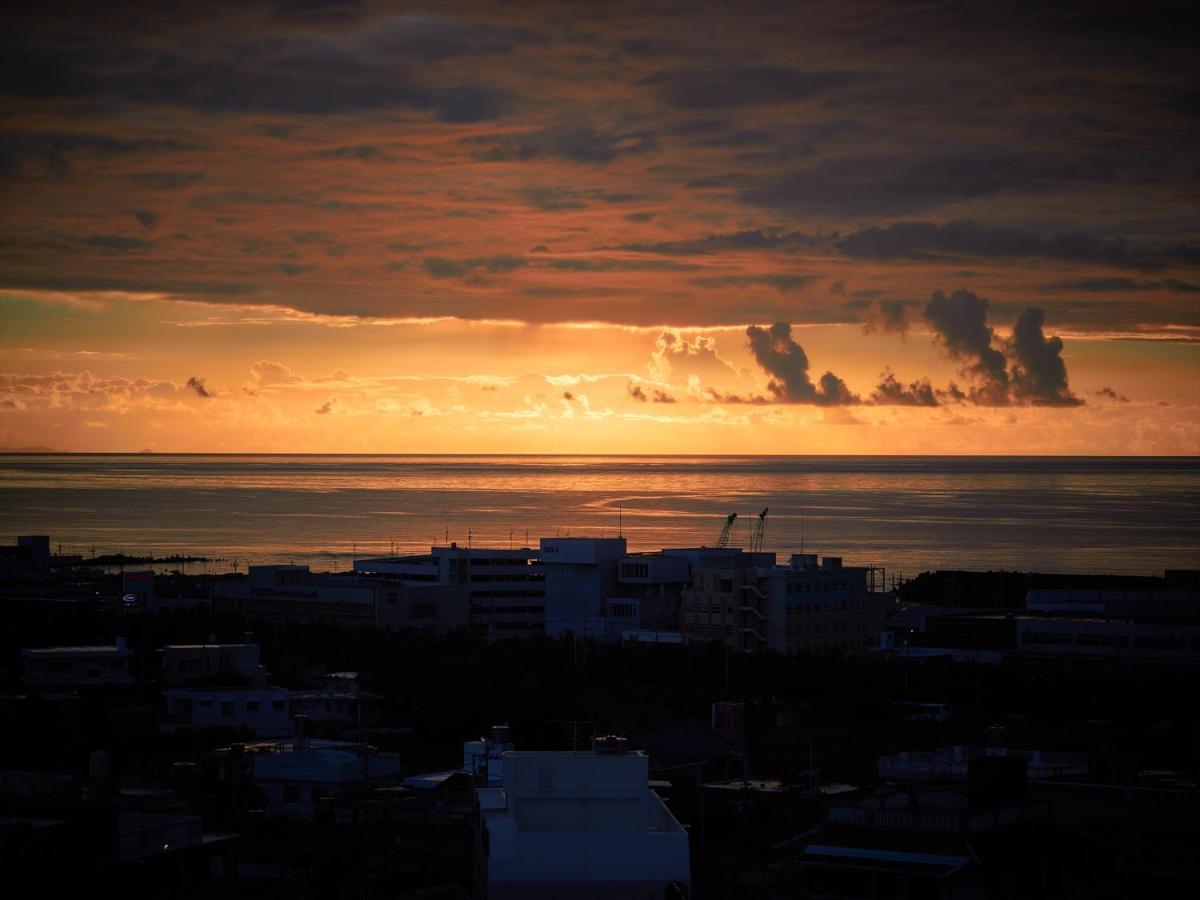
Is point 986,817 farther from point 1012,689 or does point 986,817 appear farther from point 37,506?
point 37,506

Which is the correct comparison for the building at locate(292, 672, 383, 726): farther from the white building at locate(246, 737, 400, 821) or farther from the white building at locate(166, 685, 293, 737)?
the white building at locate(246, 737, 400, 821)

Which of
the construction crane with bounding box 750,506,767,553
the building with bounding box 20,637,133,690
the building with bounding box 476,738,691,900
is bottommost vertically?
the building with bounding box 476,738,691,900

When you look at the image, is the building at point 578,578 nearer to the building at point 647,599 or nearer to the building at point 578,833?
the building at point 647,599

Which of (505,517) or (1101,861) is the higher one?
(505,517)

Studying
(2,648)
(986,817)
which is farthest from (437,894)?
(2,648)

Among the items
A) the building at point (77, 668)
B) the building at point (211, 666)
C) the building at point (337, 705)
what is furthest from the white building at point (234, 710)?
A: the building at point (77, 668)

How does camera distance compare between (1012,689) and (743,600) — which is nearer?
(1012,689)

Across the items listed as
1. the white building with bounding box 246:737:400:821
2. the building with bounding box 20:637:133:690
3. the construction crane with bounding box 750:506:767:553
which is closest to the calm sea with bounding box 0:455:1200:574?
the construction crane with bounding box 750:506:767:553
